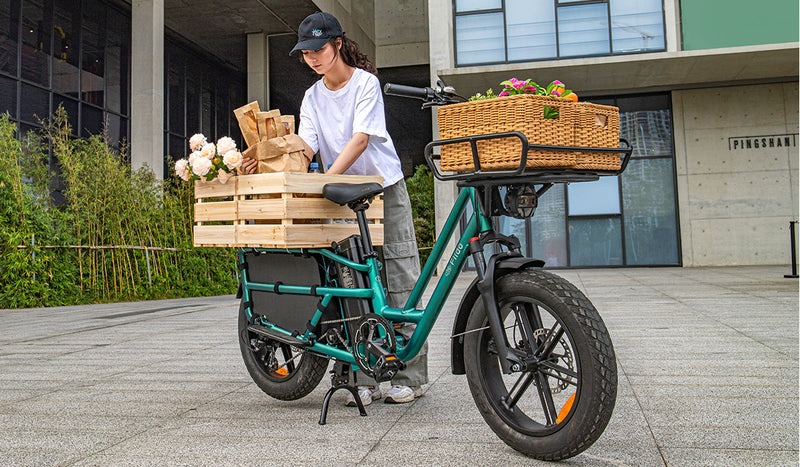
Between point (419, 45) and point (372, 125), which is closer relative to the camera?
point (372, 125)

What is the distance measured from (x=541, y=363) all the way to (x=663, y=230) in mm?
16622

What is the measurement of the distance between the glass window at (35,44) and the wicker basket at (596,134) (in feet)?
54.2

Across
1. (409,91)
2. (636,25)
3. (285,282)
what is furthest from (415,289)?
(636,25)

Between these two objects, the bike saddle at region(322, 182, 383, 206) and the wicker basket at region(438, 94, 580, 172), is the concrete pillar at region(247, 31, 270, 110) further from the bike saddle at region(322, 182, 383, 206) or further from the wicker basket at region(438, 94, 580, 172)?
the wicker basket at region(438, 94, 580, 172)

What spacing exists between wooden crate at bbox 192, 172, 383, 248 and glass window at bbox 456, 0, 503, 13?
1446cm

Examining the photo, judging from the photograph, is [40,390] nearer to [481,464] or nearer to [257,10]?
[481,464]

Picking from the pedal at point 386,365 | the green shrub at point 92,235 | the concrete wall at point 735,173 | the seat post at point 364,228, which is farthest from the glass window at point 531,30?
the pedal at point 386,365

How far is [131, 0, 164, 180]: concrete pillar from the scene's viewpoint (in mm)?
15344

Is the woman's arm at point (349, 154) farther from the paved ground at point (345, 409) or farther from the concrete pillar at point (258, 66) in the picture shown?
the concrete pillar at point (258, 66)

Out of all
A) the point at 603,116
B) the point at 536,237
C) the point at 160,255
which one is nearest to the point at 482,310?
the point at 603,116

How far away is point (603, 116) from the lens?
7.72 feet

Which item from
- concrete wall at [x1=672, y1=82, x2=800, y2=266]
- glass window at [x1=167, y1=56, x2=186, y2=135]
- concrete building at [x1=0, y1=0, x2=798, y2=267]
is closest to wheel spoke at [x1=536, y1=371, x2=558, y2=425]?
concrete building at [x1=0, y1=0, x2=798, y2=267]

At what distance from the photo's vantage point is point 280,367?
11.1 ft

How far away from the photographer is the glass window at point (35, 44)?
15828mm
